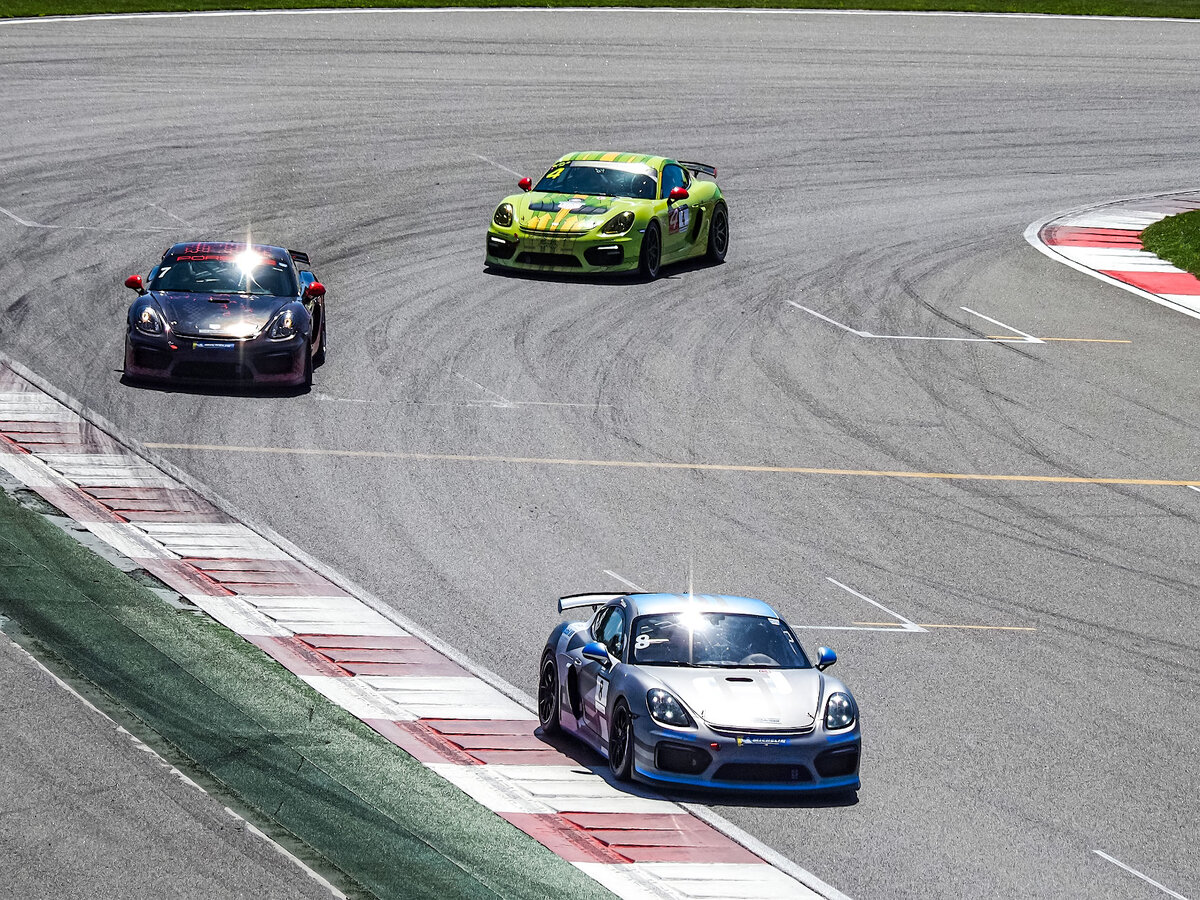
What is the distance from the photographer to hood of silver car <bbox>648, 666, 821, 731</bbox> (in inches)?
445

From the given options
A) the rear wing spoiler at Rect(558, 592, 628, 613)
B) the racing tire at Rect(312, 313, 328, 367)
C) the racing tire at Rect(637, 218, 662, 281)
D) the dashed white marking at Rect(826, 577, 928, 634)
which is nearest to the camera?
the rear wing spoiler at Rect(558, 592, 628, 613)

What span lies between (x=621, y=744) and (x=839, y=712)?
139 cm

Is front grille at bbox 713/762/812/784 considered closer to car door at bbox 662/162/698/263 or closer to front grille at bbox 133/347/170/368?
front grille at bbox 133/347/170/368

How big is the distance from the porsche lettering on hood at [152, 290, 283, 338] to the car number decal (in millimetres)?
7648

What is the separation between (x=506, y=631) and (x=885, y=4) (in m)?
35.7

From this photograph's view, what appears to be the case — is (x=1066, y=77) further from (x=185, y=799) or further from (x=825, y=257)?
(x=185, y=799)

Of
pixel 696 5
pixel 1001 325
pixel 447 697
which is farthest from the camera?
pixel 696 5

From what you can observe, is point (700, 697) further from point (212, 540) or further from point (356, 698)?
point (212, 540)

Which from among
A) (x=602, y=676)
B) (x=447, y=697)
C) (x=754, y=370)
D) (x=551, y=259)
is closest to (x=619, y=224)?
(x=551, y=259)

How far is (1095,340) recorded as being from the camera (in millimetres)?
23578

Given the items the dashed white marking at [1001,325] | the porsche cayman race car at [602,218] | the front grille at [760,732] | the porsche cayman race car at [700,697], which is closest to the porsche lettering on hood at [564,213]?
the porsche cayman race car at [602,218]

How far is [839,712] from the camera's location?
37.5ft

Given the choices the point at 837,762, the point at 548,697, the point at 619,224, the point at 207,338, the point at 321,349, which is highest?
the point at 619,224

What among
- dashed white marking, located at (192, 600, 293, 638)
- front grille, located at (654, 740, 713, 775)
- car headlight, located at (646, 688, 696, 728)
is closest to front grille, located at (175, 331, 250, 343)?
Result: dashed white marking, located at (192, 600, 293, 638)
